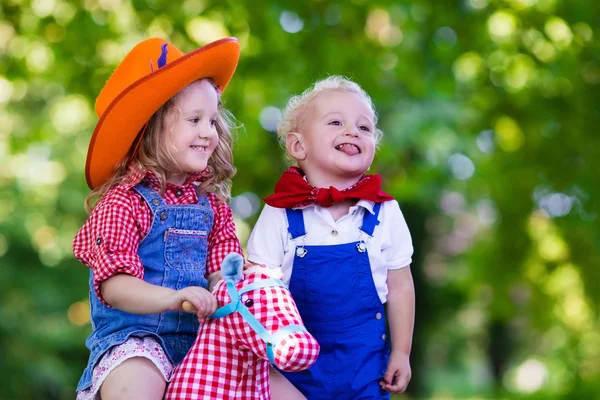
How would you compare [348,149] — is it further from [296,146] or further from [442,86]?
[442,86]

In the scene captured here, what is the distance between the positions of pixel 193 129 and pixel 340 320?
87 cm

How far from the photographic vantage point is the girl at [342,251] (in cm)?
303

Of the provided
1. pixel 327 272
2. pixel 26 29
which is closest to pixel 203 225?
pixel 327 272

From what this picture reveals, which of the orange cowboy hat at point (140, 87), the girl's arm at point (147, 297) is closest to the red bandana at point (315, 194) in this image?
the orange cowboy hat at point (140, 87)

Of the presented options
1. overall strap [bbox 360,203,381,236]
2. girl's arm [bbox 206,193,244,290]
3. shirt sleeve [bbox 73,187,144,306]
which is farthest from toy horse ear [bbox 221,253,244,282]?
overall strap [bbox 360,203,381,236]

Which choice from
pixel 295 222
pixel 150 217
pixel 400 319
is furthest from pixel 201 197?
pixel 400 319

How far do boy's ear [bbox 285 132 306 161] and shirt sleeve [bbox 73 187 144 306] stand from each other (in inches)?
31.0

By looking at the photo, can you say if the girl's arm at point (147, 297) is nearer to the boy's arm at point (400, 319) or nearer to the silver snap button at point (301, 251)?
the silver snap button at point (301, 251)

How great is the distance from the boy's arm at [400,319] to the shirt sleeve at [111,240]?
Answer: 3.34 feet

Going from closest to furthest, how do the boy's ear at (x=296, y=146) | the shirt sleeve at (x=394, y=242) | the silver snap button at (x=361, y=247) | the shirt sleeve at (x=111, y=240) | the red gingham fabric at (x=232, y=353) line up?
the red gingham fabric at (x=232, y=353) → the shirt sleeve at (x=111, y=240) → the silver snap button at (x=361, y=247) → the shirt sleeve at (x=394, y=242) → the boy's ear at (x=296, y=146)

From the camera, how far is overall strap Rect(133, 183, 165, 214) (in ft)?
→ 9.28

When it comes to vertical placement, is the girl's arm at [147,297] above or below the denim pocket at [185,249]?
below

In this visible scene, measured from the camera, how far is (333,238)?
3117mm

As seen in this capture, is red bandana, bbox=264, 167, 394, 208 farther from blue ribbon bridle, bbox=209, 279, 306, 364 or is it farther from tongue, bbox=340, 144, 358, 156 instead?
blue ribbon bridle, bbox=209, 279, 306, 364
